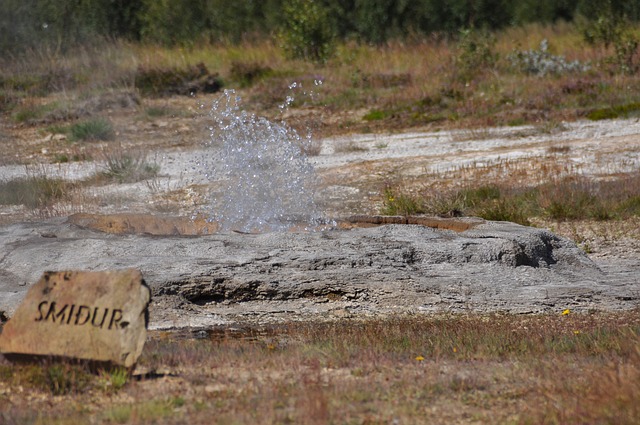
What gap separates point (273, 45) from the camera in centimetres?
2652

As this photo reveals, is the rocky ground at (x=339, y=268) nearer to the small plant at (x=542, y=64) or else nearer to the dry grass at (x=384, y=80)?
the dry grass at (x=384, y=80)

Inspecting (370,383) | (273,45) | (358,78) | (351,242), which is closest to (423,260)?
(351,242)

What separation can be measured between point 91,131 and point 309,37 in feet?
24.1

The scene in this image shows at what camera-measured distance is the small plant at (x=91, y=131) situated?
60.1 ft

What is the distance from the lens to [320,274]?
24.6ft

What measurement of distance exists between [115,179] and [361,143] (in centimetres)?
458

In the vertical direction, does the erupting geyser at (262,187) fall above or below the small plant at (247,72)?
above

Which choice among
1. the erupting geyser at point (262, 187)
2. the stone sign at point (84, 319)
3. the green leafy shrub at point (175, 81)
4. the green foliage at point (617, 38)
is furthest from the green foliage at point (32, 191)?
the green foliage at point (617, 38)

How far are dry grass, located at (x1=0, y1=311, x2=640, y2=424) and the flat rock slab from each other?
0.84m

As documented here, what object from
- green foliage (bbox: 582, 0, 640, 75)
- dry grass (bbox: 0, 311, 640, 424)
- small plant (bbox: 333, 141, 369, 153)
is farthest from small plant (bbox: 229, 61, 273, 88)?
dry grass (bbox: 0, 311, 640, 424)

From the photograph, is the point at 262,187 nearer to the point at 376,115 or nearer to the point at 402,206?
the point at 402,206

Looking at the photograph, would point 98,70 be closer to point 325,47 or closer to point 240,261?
point 325,47

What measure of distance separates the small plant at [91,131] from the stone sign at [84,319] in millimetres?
13603

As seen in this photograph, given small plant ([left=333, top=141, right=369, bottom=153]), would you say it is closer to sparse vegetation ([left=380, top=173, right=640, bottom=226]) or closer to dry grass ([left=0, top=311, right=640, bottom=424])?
sparse vegetation ([left=380, top=173, right=640, bottom=226])
